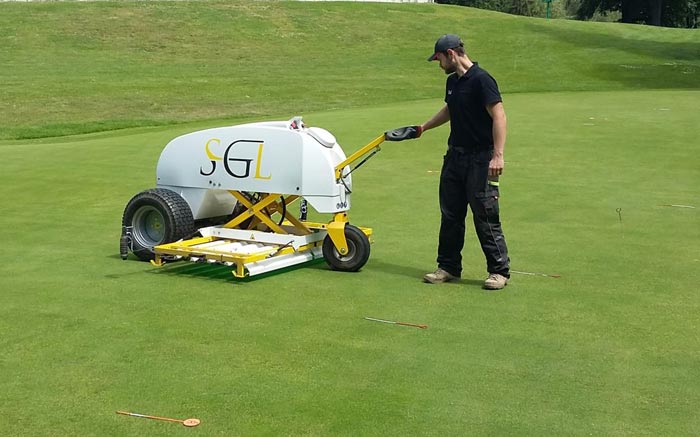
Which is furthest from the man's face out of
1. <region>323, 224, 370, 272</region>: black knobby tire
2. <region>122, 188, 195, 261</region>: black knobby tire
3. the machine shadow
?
<region>122, 188, 195, 261</region>: black knobby tire

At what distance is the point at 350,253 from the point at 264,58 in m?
29.9

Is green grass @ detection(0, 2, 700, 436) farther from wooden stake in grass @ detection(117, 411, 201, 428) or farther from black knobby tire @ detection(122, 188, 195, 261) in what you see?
black knobby tire @ detection(122, 188, 195, 261)

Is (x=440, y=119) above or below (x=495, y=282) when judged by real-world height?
above

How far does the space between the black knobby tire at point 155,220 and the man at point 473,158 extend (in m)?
2.23

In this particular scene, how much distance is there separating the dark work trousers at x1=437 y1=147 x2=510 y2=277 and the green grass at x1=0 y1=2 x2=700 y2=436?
0.25 meters

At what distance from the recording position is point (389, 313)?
6207mm

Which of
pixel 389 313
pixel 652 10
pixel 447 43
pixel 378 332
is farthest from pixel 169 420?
pixel 652 10

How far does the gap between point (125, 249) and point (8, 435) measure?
3962 millimetres

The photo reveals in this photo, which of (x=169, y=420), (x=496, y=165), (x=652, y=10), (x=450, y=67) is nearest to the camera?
(x=169, y=420)

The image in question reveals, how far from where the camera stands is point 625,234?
8.86 meters

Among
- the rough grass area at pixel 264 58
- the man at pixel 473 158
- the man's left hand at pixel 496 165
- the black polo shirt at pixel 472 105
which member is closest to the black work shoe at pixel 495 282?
the man at pixel 473 158

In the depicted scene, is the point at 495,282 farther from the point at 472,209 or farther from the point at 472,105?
the point at 472,105

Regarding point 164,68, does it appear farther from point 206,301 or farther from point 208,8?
point 206,301

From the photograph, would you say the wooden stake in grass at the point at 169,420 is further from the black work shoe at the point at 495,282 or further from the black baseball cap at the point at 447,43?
the black baseball cap at the point at 447,43
